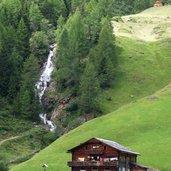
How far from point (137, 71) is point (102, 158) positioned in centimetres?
7846

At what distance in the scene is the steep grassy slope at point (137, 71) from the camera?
15088cm

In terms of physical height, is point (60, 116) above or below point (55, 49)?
below

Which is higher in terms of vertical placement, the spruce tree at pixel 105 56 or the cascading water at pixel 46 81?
the spruce tree at pixel 105 56

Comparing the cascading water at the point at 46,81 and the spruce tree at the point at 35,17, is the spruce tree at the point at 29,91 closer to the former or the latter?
the cascading water at the point at 46,81

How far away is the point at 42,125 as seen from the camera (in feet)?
474

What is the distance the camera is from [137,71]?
16600 cm

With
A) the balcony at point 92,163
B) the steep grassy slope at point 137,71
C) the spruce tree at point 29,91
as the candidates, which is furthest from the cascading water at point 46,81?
the balcony at point 92,163

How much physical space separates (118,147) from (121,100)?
195 feet

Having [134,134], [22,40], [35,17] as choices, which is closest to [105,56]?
[22,40]

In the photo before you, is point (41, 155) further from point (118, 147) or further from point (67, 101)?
point (67, 101)

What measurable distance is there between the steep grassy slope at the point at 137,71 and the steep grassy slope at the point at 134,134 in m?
15.6

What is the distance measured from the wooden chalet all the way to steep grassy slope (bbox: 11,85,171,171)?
20.1ft

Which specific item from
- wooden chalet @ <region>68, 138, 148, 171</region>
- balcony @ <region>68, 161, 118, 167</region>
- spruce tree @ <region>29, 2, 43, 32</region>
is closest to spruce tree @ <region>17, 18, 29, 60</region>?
spruce tree @ <region>29, 2, 43, 32</region>

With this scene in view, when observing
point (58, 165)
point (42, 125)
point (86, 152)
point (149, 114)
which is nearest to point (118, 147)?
point (86, 152)
